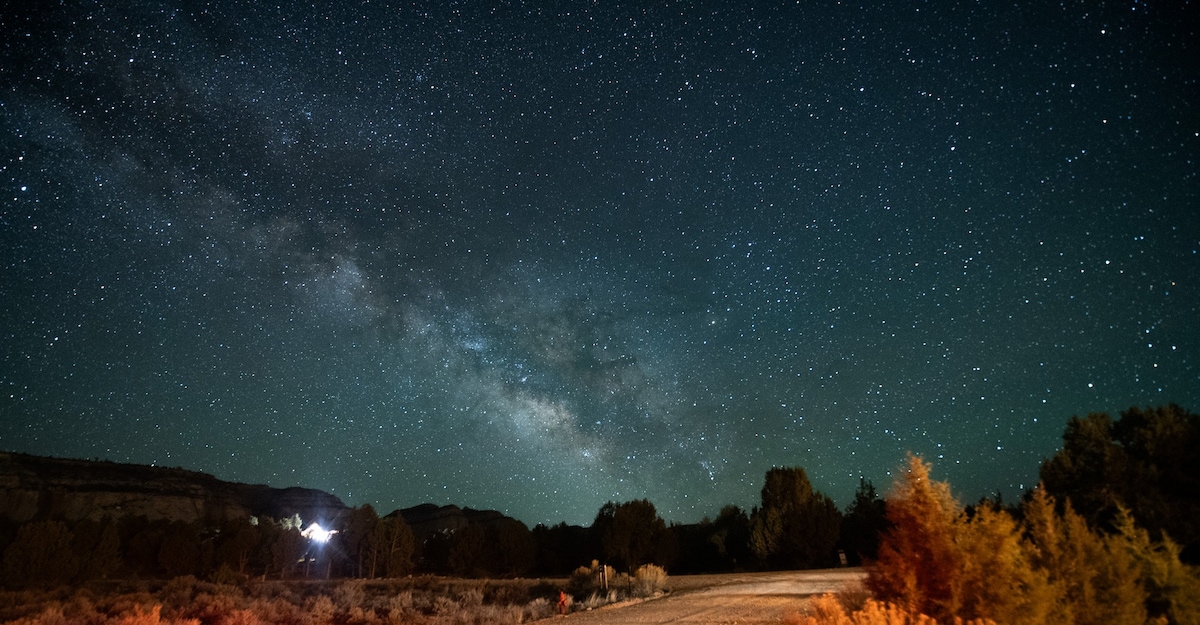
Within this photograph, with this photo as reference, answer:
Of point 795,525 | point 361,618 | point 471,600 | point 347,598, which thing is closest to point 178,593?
point 347,598

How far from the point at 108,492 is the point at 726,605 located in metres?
98.7

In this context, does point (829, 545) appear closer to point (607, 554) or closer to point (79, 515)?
point (607, 554)

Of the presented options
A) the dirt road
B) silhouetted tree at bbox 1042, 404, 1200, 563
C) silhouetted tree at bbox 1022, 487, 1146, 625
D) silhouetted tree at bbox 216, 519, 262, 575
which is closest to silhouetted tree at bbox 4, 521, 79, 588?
silhouetted tree at bbox 216, 519, 262, 575

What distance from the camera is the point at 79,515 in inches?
2975

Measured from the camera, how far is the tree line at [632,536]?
68.9 ft

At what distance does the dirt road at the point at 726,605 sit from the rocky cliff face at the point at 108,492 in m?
67.2

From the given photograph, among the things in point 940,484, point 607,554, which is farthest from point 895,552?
point 607,554

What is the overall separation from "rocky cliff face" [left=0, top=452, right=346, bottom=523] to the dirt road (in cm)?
6723

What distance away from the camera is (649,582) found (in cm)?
2359

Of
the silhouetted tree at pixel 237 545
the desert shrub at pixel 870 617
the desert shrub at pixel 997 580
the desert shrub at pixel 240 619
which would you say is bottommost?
the silhouetted tree at pixel 237 545

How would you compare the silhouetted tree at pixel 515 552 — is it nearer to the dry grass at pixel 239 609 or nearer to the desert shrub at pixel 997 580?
the dry grass at pixel 239 609

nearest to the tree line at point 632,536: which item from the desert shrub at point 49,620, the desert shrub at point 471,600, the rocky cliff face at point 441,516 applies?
the desert shrub at point 471,600

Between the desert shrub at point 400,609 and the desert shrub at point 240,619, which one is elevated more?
the desert shrub at point 240,619

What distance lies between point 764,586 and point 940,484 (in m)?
13.9
